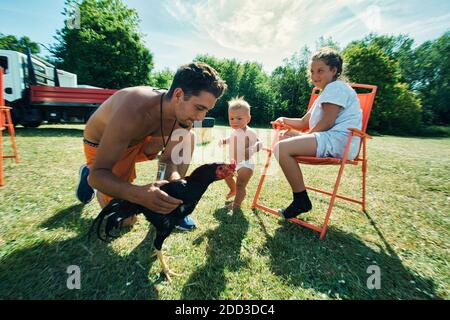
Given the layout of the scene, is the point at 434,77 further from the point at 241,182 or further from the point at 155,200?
the point at 155,200

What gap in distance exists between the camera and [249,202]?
3.40 m

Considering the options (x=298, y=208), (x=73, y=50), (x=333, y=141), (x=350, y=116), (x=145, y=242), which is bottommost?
(x=145, y=242)

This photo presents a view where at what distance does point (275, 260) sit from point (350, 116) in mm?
1910

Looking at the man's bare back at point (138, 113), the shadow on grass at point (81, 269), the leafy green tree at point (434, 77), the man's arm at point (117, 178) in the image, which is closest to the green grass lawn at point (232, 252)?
the shadow on grass at point (81, 269)

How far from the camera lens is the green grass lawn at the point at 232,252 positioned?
5.56ft

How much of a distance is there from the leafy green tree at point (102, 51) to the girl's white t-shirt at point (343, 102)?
27.8 m

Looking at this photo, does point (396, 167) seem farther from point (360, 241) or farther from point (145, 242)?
point (145, 242)

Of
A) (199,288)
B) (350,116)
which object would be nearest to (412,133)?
(350,116)

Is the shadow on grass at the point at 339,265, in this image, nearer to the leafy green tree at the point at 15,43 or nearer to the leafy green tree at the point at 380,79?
the leafy green tree at the point at 380,79

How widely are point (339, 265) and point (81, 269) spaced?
7.72 feet

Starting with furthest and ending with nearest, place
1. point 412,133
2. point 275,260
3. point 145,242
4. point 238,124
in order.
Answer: point 412,133 → point 238,124 → point 145,242 → point 275,260

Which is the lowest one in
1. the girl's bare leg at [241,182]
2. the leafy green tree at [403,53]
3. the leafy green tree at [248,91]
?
the girl's bare leg at [241,182]

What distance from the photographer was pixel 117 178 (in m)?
1.70
